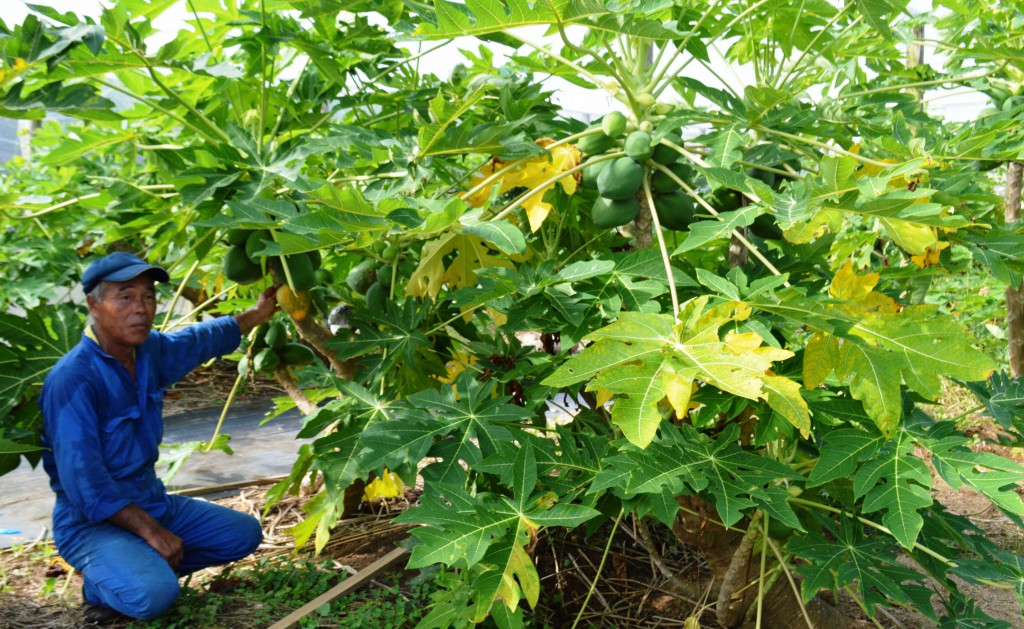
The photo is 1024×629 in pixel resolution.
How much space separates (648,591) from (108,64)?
202 cm

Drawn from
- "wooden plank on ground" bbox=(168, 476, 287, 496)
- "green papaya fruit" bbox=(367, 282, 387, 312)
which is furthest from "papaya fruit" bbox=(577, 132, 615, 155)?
"wooden plank on ground" bbox=(168, 476, 287, 496)

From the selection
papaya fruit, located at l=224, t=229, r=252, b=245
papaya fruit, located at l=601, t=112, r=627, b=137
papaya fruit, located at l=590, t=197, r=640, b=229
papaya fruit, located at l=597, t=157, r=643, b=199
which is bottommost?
papaya fruit, located at l=590, t=197, r=640, b=229

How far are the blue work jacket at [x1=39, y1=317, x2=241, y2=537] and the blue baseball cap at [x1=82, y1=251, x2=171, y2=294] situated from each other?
0.17m

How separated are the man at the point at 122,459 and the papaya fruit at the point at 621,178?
1.29 metres

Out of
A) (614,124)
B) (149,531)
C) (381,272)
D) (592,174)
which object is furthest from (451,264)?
(149,531)

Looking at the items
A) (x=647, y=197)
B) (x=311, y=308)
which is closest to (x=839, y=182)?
(x=647, y=197)

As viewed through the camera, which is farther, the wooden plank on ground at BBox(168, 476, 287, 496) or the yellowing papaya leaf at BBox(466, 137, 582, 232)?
the wooden plank on ground at BBox(168, 476, 287, 496)

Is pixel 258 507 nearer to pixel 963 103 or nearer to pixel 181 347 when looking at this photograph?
pixel 181 347

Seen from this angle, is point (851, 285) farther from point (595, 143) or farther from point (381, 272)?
point (381, 272)

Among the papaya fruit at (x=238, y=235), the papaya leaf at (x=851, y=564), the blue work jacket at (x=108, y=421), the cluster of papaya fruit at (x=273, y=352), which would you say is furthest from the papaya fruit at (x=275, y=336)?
the papaya leaf at (x=851, y=564)

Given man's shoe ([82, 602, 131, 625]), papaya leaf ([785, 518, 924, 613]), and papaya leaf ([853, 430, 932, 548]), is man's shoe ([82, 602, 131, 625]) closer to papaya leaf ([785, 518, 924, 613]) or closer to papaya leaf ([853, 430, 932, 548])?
papaya leaf ([785, 518, 924, 613])

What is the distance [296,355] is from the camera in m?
2.54

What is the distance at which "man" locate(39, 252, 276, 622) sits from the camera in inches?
87.5

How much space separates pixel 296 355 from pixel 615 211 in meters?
1.28
